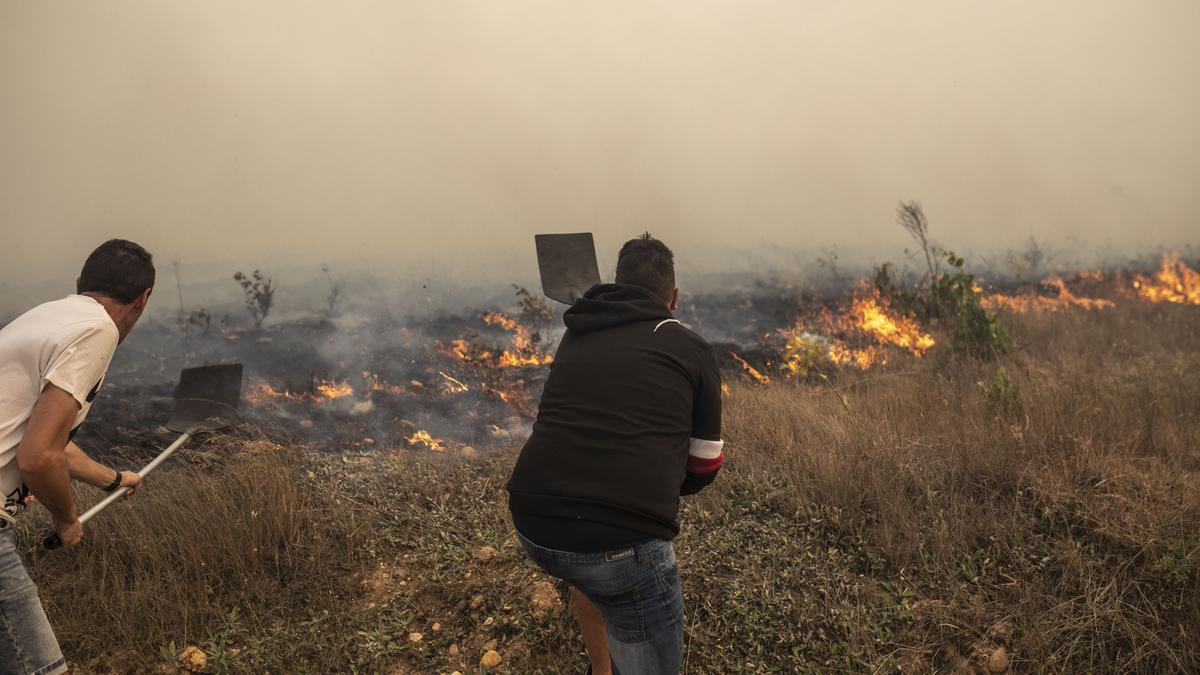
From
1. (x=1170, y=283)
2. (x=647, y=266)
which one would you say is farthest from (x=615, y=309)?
(x=1170, y=283)

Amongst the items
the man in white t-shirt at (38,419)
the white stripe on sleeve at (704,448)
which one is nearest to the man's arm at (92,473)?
the man in white t-shirt at (38,419)

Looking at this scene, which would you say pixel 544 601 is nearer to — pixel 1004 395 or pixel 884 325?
pixel 1004 395

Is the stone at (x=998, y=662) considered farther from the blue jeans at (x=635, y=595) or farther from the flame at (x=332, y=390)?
the flame at (x=332, y=390)

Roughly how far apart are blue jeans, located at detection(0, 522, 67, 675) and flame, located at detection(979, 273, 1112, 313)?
9814 mm

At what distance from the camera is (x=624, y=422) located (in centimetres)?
191

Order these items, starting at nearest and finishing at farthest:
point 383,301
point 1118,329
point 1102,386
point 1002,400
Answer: point 1002,400 → point 1102,386 → point 383,301 → point 1118,329

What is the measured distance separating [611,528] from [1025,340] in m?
7.36

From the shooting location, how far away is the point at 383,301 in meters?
7.01

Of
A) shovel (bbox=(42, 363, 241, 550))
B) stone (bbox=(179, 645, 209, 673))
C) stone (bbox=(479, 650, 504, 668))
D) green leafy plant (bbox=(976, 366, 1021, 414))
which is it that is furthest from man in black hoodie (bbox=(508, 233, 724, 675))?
green leafy plant (bbox=(976, 366, 1021, 414))

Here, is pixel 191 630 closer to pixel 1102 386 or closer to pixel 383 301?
pixel 383 301

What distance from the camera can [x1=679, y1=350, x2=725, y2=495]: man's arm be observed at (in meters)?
2.06

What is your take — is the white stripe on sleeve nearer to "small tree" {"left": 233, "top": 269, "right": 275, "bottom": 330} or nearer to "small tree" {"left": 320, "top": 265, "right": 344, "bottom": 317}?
"small tree" {"left": 320, "top": 265, "right": 344, "bottom": 317}

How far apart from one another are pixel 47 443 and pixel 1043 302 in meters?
11.0

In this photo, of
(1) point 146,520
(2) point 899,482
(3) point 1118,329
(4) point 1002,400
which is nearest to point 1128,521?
(2) point 899,482
